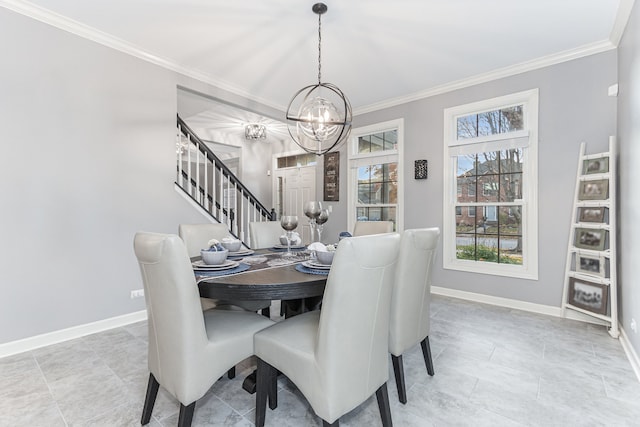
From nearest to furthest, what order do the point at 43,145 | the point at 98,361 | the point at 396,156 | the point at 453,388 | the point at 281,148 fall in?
the point at 453,388 < the point at 98,361 < the point at 43,145 < the point at 396,156 < the point at 281,148

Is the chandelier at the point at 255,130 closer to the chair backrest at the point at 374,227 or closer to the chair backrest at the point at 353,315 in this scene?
the chair backrest at the point at 374,227

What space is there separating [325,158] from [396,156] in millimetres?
1340

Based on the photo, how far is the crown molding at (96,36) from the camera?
2.38 m

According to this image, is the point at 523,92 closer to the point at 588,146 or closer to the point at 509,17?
the point at 588,146

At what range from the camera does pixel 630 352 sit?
2.21 metres

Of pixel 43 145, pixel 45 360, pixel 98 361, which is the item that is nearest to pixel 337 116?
pixel 43 145

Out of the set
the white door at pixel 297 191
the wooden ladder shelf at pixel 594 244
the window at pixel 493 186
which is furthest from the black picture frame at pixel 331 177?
the wooden ladder shelf at pixel 594 244

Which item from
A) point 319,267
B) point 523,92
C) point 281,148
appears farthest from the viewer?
point 281,148

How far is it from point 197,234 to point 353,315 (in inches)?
69.5

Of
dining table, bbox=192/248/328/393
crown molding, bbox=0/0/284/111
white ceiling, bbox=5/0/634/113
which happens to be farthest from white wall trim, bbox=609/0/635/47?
crown molding, bbox=0/0/284/111

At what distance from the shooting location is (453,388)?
6.04 feet

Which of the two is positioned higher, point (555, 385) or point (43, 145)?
point (43, 145)

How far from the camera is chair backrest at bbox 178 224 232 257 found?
2442 mm

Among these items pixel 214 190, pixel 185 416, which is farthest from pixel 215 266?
pixel 214 190
